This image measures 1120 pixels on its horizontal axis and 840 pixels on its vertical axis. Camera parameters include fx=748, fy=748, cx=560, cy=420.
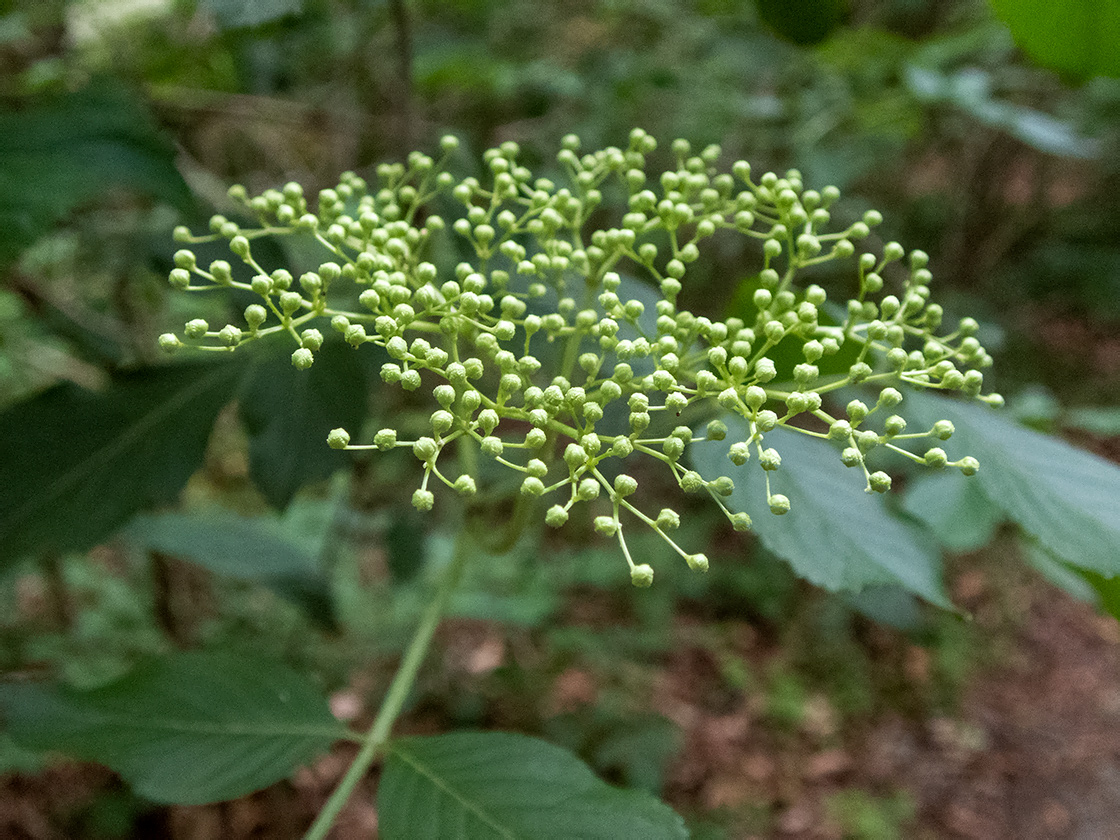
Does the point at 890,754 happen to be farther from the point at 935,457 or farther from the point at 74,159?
the point at 74,159

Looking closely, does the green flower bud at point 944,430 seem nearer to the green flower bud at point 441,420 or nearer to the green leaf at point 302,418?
the green flower bud at point 441,420

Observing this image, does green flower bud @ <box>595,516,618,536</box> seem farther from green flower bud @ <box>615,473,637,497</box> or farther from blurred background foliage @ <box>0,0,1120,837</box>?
blurred background foliage @ <box>0,0,1120,837</box>

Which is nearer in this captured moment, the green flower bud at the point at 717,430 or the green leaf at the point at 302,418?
the green flower bud at the point at 717,430

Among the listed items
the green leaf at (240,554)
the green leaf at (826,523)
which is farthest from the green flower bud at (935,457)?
the green leaf at (240,554)

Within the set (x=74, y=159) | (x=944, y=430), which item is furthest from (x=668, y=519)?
Result: (x=74, y=159)

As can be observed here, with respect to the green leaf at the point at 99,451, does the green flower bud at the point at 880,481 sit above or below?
above

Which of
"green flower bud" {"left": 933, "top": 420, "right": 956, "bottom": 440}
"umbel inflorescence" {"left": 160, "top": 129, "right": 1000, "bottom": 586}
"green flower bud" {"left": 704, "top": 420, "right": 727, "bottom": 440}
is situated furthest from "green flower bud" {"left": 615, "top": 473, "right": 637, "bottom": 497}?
"green flower bud" {"left": 933, "top": 420, "right": 956, "bottom": 440}

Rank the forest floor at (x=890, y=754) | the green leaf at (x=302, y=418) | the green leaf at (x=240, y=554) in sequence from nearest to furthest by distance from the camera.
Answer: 1. the green leaf at (x=302, y=418)
2. the green leaf at (x=240, y=554)
3. the forest floor at (x=890, y=754)
